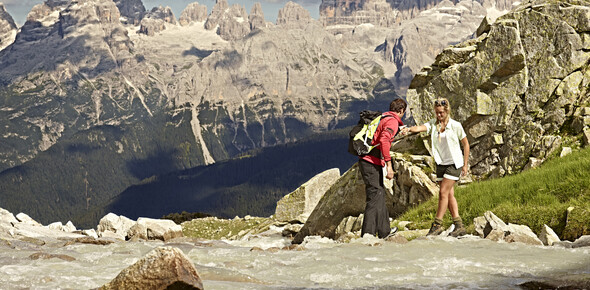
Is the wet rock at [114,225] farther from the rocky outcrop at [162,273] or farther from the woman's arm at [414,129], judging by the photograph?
the rocky outcrop at [162,273]

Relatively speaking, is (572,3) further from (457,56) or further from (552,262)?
(552,262)

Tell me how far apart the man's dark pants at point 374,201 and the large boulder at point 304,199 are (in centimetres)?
2285

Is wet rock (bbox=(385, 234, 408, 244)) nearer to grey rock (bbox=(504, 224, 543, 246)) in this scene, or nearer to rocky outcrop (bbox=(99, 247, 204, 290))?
grey rock (bbox=(504, 224, 543, 246))

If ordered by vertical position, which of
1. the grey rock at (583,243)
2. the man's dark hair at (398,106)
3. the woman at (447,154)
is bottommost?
the grey rock at (583,243)

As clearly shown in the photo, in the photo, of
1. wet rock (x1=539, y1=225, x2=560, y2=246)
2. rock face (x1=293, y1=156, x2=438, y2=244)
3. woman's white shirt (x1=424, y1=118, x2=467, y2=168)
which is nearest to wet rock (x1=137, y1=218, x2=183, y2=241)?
rock face (x1=293, y1=156, x2=438, y2=244)

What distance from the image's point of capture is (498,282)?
9.02 m

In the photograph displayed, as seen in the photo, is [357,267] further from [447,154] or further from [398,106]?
[398,106]

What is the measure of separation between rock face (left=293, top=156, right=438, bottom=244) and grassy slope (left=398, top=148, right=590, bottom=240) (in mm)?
2799

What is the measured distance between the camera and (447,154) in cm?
1595

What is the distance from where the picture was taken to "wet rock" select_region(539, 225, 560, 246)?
42.6ft

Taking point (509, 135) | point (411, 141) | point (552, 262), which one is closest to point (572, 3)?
point (509, 135)

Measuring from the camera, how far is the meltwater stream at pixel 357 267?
9546mm

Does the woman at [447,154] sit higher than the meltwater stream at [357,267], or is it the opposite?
the woman at [447,154]

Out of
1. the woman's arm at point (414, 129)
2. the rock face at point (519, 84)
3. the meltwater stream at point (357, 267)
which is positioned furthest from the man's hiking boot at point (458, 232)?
the rock face at point (519, 84)
